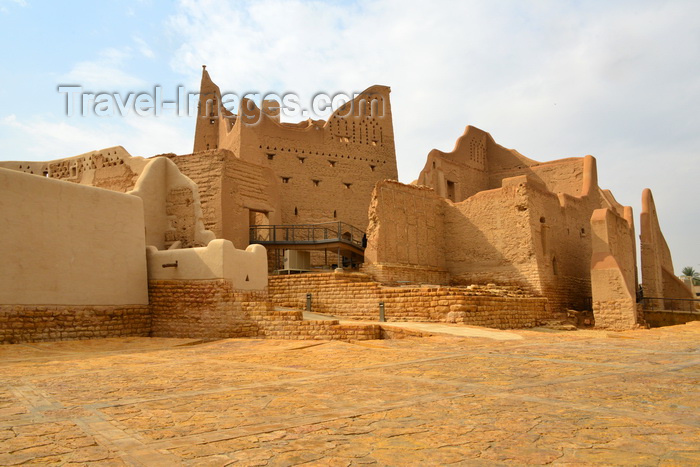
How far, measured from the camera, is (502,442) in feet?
10.5

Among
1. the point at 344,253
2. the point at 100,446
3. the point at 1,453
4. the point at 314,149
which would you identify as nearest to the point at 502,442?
the point at 100,446

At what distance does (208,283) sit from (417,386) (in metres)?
9.12

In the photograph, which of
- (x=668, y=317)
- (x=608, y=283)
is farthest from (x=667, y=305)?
(x=608, y=283)

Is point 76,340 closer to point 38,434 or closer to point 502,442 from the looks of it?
point 38,434

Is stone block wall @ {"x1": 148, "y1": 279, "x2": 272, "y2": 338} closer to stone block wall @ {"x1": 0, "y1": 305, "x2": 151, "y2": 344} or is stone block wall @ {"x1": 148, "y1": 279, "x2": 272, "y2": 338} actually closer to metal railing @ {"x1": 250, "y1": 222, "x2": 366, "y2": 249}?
stone block wall @ {"x1": 0, "y1": 305, "x2": 151, "y2": 344}

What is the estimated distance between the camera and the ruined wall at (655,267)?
1022 inches

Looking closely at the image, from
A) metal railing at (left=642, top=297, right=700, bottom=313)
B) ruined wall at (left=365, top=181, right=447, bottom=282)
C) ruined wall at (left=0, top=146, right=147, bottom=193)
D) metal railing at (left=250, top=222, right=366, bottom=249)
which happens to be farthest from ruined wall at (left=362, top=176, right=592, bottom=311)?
ruined wall at (left=0, top=146, right=147, bottom=193)

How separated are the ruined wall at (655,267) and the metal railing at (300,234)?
13.8m

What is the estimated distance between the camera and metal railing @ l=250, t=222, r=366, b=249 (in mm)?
22172

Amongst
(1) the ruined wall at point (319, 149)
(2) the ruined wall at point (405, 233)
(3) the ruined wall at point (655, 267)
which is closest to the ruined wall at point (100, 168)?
(1) the ruined wall at point (319, 149)

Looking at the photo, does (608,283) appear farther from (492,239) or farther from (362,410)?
(362,410)

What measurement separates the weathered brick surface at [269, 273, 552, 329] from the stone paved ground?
637 cm

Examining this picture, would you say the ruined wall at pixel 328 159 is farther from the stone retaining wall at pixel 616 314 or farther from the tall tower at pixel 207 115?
the stone retaining wall at pixel 616 314

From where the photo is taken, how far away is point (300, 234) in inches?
1009
